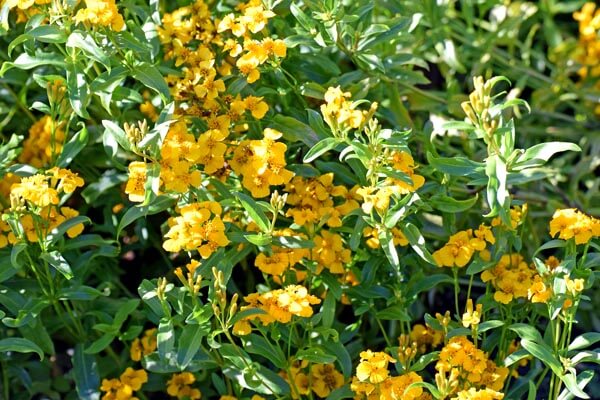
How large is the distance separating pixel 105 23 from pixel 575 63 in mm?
1898

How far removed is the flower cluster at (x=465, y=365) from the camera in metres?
1.87

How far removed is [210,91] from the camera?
6.62 feet

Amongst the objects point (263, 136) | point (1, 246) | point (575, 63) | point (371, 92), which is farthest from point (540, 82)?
point (1, 246)

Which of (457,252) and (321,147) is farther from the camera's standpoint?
(457,252)

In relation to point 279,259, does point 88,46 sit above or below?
above

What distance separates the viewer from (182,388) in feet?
7.36

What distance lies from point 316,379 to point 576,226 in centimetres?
66

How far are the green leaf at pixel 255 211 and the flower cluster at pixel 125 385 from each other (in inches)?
20.1

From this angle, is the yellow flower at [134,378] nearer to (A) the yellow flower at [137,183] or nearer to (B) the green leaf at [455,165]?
(A) the yellow flower at [137,183]

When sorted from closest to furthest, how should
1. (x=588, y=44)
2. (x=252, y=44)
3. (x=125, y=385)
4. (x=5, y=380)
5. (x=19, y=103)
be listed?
(x=252, y=44), (x=125, y=385), (x=5, y=380), (x=19, y=103), (x=588, y=44)

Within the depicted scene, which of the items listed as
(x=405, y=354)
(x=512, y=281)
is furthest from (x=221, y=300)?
(x=512, y=281)

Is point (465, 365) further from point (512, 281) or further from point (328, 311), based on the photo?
point (328, 311)

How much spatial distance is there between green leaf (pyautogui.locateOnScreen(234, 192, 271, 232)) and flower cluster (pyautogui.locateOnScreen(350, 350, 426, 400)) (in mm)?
310

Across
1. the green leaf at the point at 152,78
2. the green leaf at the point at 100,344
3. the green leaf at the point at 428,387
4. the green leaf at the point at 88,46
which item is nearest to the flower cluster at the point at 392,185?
the green leaf at the point at 428,387
